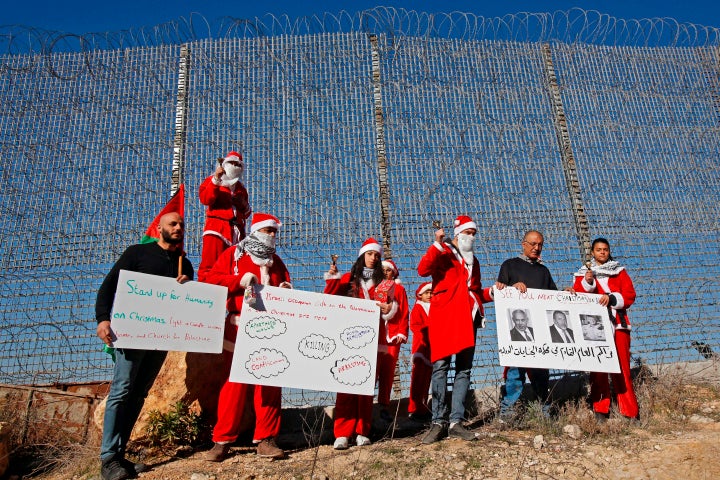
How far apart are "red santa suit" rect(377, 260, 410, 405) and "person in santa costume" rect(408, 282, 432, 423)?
0.25m

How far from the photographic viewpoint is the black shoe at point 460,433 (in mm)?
4438

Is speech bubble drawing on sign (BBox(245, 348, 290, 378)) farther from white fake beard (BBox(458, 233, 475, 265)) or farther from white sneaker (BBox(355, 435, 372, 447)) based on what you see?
white fake beard (BBox(458, 233, 475, 265))

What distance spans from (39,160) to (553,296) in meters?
5.58

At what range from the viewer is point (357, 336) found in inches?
183

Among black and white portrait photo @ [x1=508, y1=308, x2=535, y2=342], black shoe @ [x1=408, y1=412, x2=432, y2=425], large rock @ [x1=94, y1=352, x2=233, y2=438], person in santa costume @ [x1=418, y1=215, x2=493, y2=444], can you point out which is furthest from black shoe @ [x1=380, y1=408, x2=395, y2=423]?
large rock @ [x1=94, y1=352, x2=233, y2=438]

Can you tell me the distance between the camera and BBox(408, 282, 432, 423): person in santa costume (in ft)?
18.2

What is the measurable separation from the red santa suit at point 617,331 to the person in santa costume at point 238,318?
2.70 m

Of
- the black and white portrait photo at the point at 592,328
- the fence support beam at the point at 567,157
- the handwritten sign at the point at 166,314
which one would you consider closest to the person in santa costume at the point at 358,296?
the handwritten sign at the point at 166,314

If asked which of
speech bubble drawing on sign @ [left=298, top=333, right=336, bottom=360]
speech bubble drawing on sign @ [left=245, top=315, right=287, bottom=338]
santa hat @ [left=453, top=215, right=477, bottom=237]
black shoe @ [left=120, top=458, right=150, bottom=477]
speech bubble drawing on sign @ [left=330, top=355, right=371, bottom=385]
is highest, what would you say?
santa hat @ [left=453, top=215, right=477, bottom=237]

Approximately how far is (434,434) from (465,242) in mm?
1566

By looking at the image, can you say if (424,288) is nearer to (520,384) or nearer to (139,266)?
(520,384)

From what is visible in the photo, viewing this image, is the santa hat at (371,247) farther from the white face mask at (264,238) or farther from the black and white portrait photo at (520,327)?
the black and white portrait photo at (520,327)

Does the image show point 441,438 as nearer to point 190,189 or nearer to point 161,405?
point 161,405

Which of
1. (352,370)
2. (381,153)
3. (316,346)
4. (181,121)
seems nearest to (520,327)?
(352,370)
